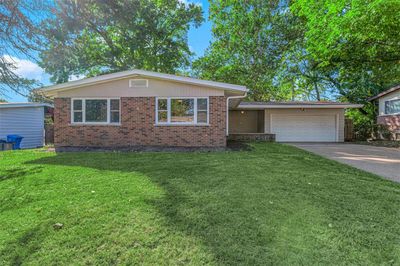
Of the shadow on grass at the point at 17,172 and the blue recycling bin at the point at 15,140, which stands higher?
the blue recycling bin at the point at 15,140

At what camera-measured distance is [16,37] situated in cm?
746

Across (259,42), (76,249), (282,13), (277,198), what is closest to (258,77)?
(259,42)

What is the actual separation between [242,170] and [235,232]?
10.4ft

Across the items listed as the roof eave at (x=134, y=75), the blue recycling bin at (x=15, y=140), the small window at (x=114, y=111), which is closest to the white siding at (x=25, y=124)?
the blue recycling bin at (x=15, y=140)

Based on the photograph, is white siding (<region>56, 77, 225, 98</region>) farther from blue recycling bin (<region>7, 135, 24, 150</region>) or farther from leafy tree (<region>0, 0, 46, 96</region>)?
blue recycling bin (<region>7, 135, 24, 150</region>)

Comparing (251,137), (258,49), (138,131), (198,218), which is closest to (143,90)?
(138,131)

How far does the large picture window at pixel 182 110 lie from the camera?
10836mm

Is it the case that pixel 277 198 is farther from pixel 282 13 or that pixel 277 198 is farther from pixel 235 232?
pixel 282 13

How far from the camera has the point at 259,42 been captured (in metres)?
22.6

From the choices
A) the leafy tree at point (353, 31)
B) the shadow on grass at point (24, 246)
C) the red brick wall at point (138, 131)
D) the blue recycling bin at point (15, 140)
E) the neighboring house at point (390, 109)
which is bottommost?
the shadow on grass at point (24, 246)

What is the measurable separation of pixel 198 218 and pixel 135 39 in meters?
17.8

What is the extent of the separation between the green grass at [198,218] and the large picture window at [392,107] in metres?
15.3

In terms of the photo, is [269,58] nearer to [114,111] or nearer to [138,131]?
[138,131]

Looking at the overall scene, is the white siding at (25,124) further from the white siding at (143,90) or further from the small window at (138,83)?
the small window at (138,83)
